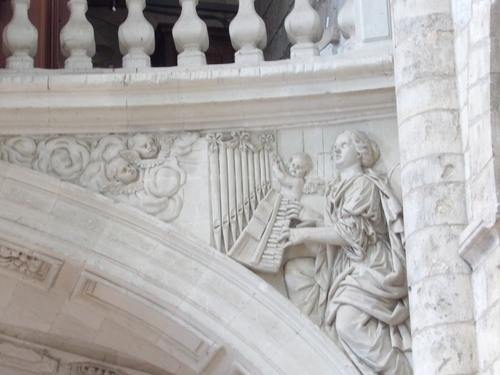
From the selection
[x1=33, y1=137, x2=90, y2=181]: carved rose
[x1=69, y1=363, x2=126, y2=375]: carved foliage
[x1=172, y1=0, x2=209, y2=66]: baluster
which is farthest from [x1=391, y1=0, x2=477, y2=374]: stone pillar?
[x1=69, y1=363, x2=126, y2=375]: carved foliage

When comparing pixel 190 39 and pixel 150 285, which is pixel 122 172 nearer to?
pixel 150 285

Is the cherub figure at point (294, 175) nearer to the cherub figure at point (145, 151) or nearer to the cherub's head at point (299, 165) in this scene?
the cherub's head at point (299, 165)

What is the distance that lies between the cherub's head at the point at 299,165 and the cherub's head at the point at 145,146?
1.58 ft

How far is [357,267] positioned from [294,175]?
434mm

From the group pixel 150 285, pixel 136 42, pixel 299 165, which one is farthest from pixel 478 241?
pixel 136 42

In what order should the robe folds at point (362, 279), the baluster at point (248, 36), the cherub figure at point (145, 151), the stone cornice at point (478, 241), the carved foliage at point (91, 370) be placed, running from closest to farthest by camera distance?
1. the stone cornice at point (478, 241)
2. the robe folds at point (362, 279)
3. the cherub figure at point (145, 151)
4. the baluster at point (248, 36)
5. the carved foliage at point (91, 370)

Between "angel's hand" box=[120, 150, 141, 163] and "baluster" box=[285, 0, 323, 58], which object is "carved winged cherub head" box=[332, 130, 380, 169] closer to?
"baluster" box=[285, 0, 323, 58]

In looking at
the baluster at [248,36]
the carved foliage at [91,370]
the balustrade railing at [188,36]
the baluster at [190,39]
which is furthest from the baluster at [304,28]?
the carved foliage at [91,370]

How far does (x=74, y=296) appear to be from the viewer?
6812 mm

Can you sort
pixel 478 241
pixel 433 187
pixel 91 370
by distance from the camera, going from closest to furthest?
pixel 478 241, pixel 433 187, pixel 91 370

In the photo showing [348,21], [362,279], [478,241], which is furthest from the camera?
[348,21]

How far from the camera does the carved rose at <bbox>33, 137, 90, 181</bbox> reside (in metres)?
6.77

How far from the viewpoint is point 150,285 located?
662cm

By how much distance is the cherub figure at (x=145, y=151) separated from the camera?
22.3 ft
